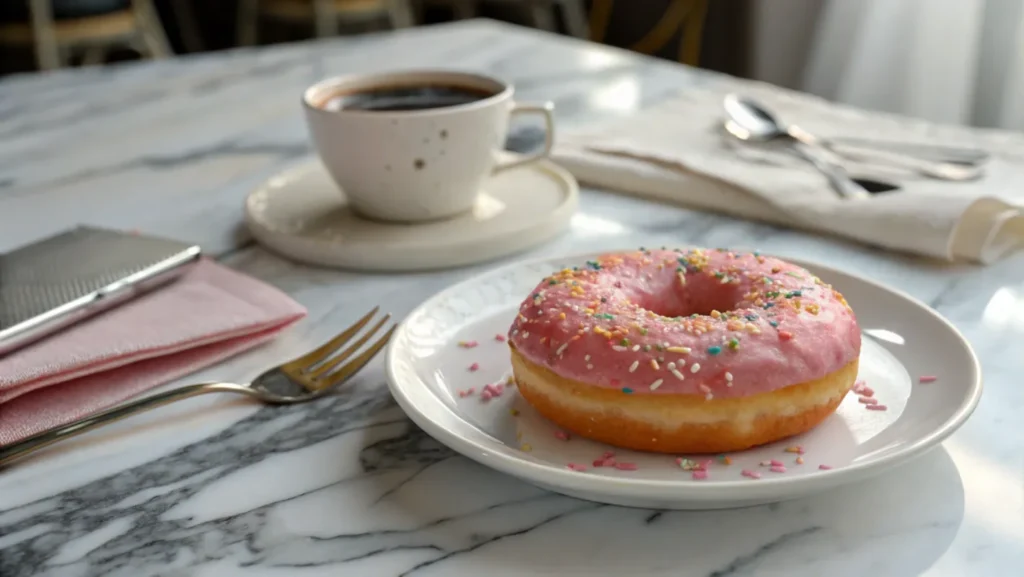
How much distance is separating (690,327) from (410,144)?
425mm

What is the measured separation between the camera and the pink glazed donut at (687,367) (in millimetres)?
553

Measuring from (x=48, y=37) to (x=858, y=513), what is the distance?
312cm

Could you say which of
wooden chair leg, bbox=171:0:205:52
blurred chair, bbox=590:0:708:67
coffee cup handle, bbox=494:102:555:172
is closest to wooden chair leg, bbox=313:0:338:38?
wooden chair leg, bbox=171:0:205:52

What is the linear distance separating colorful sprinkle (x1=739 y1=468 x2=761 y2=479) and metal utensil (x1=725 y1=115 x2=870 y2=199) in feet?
1.74

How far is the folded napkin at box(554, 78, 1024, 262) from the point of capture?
0.90 metres

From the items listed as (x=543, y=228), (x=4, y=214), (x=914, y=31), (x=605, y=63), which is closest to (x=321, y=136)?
(x=543, y=228)

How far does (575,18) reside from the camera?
11.8 feet

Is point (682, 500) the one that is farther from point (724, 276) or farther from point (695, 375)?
point (724, 276)

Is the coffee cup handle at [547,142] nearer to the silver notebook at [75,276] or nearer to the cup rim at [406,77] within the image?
the cup rim at [406,77]

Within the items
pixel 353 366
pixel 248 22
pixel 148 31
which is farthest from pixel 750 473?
pixel 248 22

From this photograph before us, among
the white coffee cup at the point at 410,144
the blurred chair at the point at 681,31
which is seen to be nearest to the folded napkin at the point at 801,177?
the white coffee cup at the point at 410,144

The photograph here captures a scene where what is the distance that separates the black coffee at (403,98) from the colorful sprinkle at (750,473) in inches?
22.4

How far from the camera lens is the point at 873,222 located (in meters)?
0.94

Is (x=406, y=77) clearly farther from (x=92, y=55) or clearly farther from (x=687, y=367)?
(x=92, y=55)
